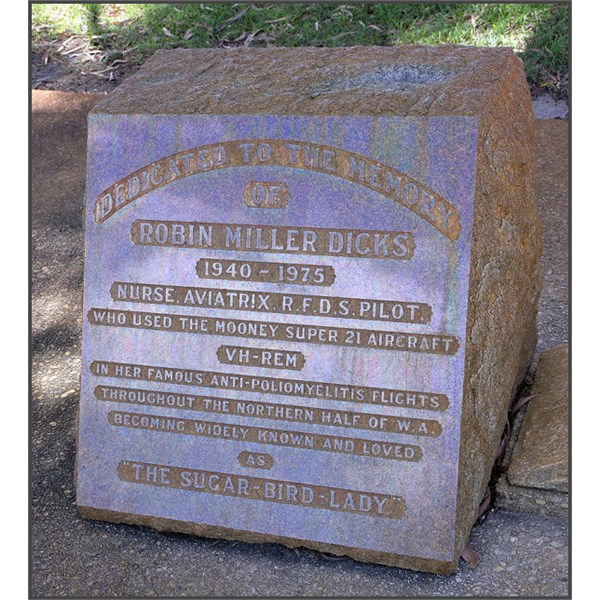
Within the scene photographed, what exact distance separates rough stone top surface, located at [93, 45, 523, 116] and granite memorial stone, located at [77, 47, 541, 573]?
1 centimetres

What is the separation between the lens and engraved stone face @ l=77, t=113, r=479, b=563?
236cm

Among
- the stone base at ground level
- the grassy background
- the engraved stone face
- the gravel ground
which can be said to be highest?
the grassy background

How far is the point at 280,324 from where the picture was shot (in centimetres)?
251

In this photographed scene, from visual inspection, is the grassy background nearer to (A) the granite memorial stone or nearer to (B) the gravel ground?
(A) the granite memorial stone

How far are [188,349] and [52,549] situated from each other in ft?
2.54

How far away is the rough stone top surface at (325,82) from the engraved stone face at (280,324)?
1.8 inches

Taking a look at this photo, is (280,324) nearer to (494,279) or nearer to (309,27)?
(494,279)

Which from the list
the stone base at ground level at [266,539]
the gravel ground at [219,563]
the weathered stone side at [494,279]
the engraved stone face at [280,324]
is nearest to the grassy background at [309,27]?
the weathered stone side at [494,279]

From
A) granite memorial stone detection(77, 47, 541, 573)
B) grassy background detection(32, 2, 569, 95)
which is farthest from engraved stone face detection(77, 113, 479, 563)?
grassy background detection(32, 2, 569, 95)

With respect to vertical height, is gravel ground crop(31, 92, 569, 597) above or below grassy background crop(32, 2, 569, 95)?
below

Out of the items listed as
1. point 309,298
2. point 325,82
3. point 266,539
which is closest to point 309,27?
point 325,82

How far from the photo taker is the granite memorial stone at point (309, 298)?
2359 millimetres
